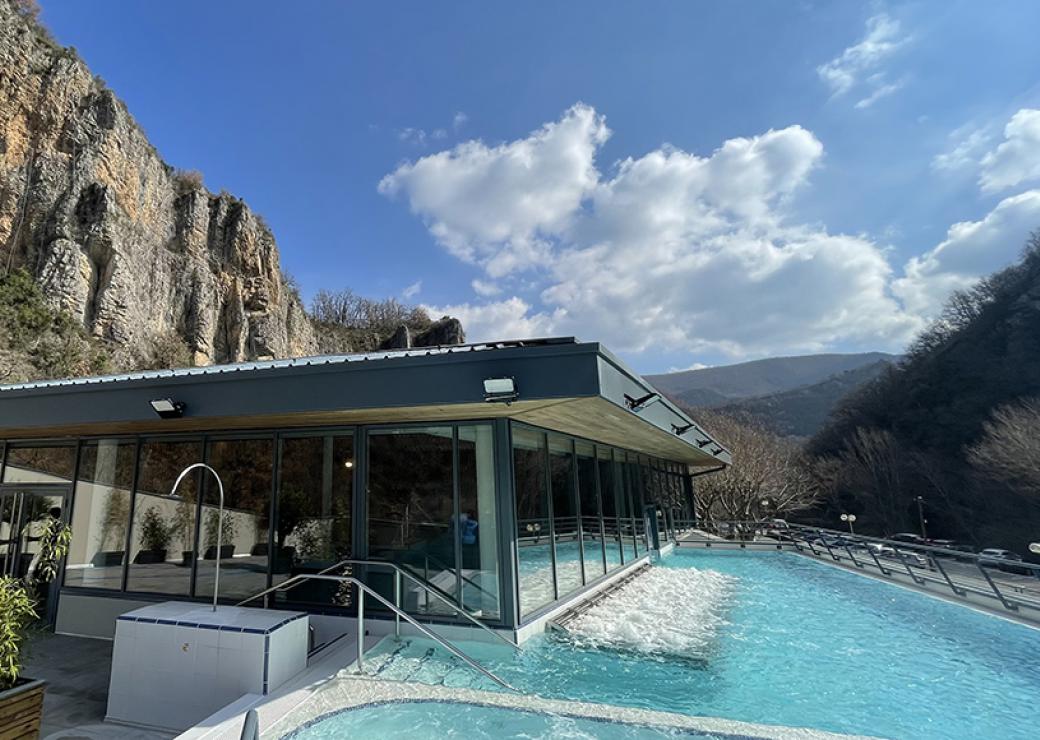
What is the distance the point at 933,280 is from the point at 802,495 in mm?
25863

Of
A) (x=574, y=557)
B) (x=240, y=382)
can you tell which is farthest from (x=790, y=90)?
(x=240, y=382)

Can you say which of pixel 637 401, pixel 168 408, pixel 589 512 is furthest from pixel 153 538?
pixel 637 401

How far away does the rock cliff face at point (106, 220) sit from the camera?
1980 centimetres

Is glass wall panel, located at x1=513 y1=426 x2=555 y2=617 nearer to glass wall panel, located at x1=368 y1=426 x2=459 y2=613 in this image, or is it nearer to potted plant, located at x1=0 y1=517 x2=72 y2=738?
glass wall panel, located at x1=368 y1=426 x2=459 y2=613

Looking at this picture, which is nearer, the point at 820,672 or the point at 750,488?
the point at 820,672

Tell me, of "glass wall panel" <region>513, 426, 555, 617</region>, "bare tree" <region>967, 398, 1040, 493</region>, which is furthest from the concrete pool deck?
"bare tree" <region>967, 398, 1040, 493</region>

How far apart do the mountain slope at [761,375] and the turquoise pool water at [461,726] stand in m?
102

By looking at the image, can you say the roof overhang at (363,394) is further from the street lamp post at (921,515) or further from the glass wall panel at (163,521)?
the street lamp post at (921,515)

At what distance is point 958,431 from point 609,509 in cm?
3705

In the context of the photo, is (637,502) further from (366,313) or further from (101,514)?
(366,313)

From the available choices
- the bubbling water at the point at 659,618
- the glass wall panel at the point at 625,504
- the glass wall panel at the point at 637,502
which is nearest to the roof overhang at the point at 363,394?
the bubbling water at the point at 659,618

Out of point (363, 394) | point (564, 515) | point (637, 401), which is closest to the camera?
point (363, 394)

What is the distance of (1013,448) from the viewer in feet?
83.5

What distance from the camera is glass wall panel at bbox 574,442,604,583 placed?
781cm
